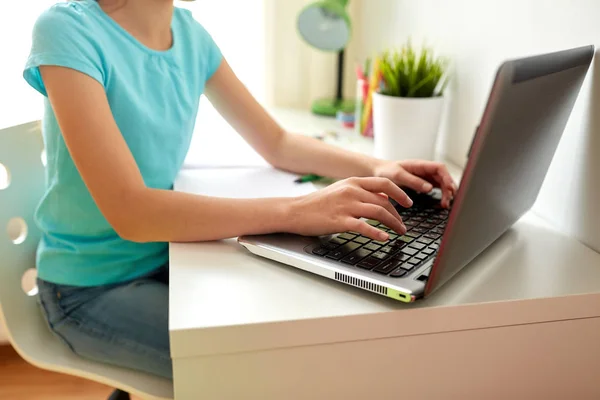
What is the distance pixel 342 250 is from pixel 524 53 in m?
0.48

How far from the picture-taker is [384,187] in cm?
71

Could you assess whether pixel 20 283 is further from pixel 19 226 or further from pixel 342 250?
pixel 342 250

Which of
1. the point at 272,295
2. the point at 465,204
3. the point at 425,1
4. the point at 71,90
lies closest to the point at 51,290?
the point at 71,90

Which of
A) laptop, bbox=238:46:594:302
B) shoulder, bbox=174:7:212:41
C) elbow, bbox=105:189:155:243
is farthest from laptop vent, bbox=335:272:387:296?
shoulder, bbox=174:7:212:41

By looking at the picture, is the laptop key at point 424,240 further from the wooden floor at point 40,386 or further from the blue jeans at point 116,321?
the wooden floor at point 40,386

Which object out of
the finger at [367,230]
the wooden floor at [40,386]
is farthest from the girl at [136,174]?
the wooden floor at [40,386]

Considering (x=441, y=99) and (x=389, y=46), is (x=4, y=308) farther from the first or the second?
(x=389, y=46)

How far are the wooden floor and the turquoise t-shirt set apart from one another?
2.21ft

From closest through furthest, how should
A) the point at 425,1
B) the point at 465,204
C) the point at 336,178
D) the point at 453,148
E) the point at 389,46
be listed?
1. the point at 465,204
2. the point at 336,178
3. the point at 453,148
4. the point at 425,1
5. the point at 389,46

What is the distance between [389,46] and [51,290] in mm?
1058

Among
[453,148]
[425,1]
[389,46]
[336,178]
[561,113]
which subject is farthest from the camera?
[389,46]

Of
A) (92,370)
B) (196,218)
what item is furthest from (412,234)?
(92,370)

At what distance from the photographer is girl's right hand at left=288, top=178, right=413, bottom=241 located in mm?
670

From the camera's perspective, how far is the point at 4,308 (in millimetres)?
825
